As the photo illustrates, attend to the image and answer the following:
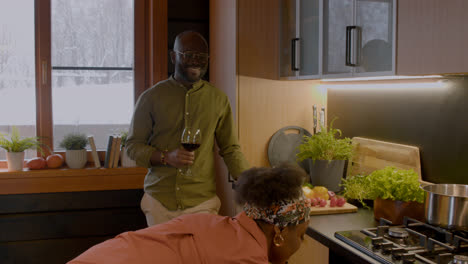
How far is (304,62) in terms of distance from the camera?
2.76 m

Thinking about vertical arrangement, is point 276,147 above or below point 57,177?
above

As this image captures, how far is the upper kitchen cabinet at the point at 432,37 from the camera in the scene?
5.37 ft

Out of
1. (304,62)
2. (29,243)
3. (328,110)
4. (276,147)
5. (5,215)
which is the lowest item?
(29,243)

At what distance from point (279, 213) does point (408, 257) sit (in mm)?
513

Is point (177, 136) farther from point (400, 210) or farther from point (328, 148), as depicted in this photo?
point (400, 210)

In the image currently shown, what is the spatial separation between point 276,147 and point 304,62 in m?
0.57

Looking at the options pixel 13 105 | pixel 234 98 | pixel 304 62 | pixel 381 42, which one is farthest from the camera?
pixel 13 105

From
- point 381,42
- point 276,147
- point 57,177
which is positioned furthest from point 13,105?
point 381,42

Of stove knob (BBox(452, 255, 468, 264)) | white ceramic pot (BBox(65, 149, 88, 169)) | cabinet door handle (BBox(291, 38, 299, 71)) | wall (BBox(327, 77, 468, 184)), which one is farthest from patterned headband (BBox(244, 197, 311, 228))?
white ceramic pot (BBox(65, 149, 88, 169))

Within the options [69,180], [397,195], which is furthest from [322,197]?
[69,180]

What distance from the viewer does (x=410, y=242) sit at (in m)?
1.87

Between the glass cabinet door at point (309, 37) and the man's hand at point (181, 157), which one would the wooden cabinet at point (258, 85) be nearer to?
the glass cabinet door at point (309, 37)

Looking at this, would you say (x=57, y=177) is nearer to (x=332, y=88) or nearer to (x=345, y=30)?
(x=332, y=88)

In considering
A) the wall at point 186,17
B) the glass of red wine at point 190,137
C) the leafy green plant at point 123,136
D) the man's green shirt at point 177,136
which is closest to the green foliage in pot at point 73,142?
the leafy green plant at point 123,136
